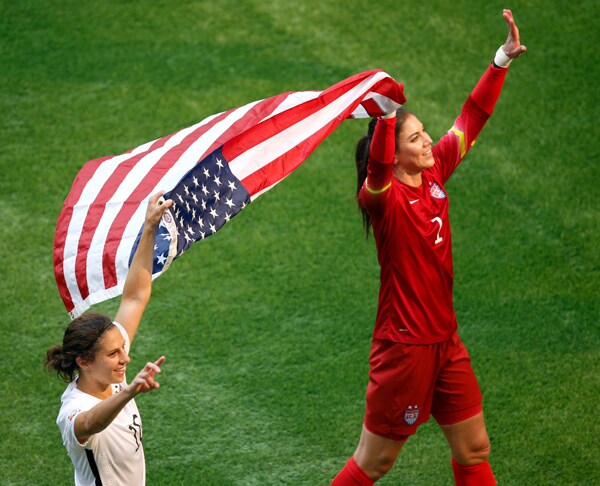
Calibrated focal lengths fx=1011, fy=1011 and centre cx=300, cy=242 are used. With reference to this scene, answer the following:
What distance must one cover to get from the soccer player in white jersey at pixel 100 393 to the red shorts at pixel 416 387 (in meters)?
1.05

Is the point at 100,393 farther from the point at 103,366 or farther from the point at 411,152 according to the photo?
the point at 411,152

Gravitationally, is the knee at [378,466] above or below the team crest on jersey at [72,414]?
below

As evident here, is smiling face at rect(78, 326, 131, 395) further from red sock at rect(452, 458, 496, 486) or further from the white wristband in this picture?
the white wristband

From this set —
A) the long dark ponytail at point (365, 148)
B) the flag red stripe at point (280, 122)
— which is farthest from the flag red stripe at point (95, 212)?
the long dark ponytail at point (365, 148)

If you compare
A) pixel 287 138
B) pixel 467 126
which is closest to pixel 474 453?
pixel 467 126

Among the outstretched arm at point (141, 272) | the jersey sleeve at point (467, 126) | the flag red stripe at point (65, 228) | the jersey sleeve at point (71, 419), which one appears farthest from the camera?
the jersey sleeve at point (467, 126)

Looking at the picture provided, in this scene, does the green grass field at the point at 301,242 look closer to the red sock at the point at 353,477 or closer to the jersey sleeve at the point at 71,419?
the red sock at the point at 353,477

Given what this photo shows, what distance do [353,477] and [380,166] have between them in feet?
4.56

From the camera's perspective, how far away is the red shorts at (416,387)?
13.9 ft

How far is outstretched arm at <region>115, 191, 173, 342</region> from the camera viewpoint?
3.90 meters

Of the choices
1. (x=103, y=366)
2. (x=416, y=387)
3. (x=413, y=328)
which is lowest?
(x=416, y=387)

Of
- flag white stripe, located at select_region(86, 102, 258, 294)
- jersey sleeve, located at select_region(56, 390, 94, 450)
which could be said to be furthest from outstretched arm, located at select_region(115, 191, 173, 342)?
jersey sleeve, located at select_region(56, 390, 94, 450)

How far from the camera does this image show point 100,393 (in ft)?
12.5

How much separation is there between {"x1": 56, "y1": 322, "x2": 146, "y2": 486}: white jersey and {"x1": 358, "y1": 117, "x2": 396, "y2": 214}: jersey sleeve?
48.6 inches
